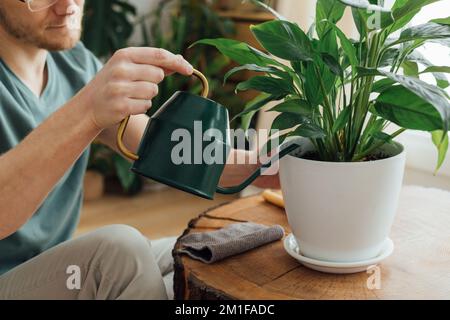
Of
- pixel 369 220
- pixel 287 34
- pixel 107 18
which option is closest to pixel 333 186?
pixel 369 220

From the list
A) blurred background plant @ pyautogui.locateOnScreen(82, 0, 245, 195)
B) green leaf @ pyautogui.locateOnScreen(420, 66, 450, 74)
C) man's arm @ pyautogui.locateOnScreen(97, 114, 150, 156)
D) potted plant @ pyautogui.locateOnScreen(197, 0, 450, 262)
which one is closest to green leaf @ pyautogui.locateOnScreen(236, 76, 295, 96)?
potted plant @ pyautogui.locateOnScreen(197, 0, 450, 262)

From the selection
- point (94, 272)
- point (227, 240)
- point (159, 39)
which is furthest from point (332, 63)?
point (159, 39)

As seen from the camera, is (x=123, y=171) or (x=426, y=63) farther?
(x=123, y=171)

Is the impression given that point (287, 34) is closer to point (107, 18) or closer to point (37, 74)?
point (37, 74)

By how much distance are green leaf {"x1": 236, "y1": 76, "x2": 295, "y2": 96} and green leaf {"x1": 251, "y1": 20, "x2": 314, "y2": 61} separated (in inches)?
2.4

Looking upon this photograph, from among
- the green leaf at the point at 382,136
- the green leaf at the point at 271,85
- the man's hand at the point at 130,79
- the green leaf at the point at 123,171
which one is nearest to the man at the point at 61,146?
the man's hand at the point at 130,79

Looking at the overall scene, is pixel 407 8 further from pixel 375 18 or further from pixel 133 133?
pixel 133 133

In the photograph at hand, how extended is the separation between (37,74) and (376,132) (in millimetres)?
869

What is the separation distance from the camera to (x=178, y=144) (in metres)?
1.00

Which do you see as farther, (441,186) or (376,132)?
(441,186)

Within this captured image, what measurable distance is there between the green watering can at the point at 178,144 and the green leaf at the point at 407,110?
255 millimetres

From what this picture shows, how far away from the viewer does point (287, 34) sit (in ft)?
3.28

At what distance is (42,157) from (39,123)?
399 millimetres

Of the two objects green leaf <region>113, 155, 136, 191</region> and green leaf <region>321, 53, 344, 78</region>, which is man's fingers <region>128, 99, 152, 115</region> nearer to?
green leaf <region>321, 53, 344, 78</region>
